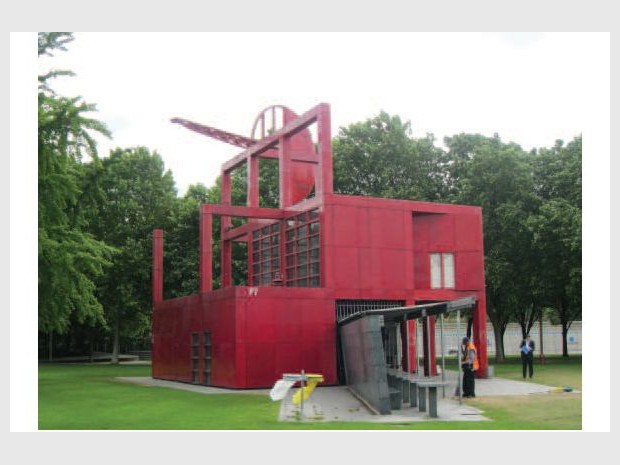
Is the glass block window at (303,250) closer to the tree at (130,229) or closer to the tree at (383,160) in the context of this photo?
the tree at (383,160)

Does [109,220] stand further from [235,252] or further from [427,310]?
[427,310]

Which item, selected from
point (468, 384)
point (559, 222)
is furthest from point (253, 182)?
point (468, 384)

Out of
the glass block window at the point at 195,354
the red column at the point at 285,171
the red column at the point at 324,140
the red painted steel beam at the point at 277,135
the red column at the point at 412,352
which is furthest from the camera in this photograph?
the red column at the point at 285,171

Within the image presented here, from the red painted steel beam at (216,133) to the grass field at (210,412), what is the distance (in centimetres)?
1429

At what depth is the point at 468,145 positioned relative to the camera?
48219 mm

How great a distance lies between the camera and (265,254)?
36406 millimetres

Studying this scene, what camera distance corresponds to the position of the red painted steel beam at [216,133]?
38469 mm

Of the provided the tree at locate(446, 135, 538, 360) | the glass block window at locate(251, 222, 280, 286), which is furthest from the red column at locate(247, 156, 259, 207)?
the tree at locate(446, 135, 538, 360)

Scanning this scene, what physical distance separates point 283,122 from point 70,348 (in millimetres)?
42399

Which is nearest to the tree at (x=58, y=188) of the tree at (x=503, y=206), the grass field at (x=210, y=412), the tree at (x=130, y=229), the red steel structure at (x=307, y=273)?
the grass field at (x=210, y=412)

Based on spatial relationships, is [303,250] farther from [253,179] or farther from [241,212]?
[253,179]

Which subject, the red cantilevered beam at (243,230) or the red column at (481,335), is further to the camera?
the red cantilevered beam at (243,230)

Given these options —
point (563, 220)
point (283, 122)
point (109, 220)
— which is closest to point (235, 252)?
point (109, 220)

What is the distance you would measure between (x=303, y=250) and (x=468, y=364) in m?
11.2
